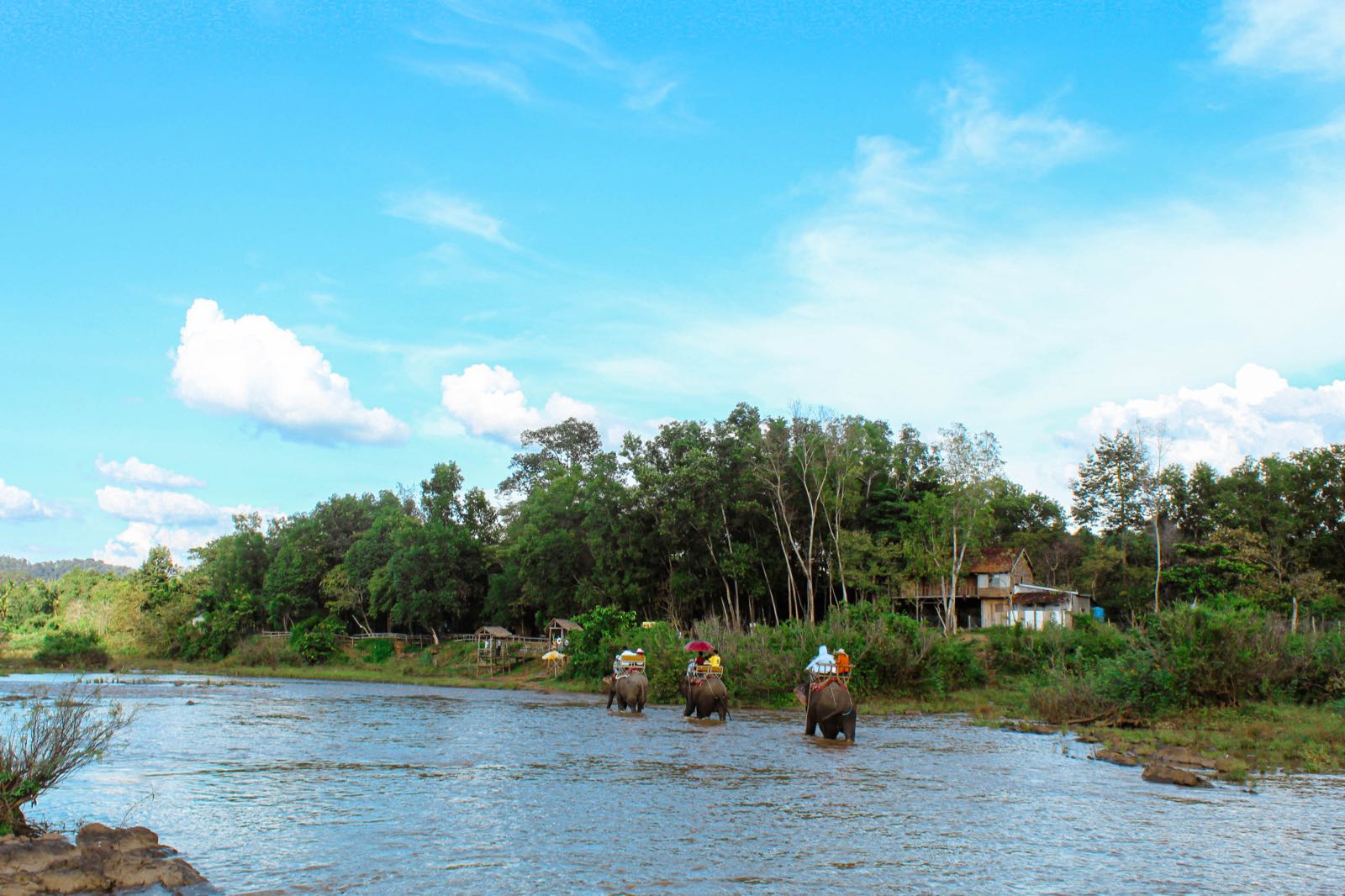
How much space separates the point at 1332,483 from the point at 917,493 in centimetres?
2232

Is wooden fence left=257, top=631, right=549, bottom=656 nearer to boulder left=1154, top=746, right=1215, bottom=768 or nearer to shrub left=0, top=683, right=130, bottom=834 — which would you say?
boulder left=1154, top=746, right=1215, bottom=768

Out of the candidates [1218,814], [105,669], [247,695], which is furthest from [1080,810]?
[105,669]

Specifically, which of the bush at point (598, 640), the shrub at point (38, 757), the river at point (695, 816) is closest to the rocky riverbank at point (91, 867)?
the river at point (695, 816)

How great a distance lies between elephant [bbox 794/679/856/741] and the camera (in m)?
21.3

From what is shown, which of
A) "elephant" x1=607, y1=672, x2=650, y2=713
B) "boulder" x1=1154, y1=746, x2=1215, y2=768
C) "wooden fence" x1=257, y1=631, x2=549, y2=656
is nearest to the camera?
"boulder" x1=1154, y1=746, x2=1215, y2=768

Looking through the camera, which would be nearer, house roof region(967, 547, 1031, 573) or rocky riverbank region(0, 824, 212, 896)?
rocky riverbank region(0, 824, 212, 896)

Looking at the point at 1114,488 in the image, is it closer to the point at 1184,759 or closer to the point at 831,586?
the point at 831,586

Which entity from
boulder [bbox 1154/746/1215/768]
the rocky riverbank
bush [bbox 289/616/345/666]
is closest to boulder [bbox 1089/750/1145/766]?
boulder [bbox 1154/746/1215/768]

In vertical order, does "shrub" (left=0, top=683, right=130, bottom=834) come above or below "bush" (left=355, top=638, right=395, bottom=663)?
above

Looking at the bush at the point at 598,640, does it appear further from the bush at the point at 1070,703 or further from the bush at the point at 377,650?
the bush at the point at 1070,703

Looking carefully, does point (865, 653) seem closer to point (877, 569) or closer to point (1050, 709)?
point (1050, 709)

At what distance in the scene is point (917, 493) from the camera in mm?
59594

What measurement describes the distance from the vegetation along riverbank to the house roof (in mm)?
227

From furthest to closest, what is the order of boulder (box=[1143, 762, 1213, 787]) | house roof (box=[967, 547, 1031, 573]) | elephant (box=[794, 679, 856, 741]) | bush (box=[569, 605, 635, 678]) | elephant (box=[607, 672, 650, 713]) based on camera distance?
house roof (box=[967, 547, 1031, 573]), bush (box=[569, 605, 635, 678]), elephant (box=[607, 672, 650, 713]), elephant (box=[794, 679, 856, 741]), boulder (box=[1143, 762, 1213, 787])
